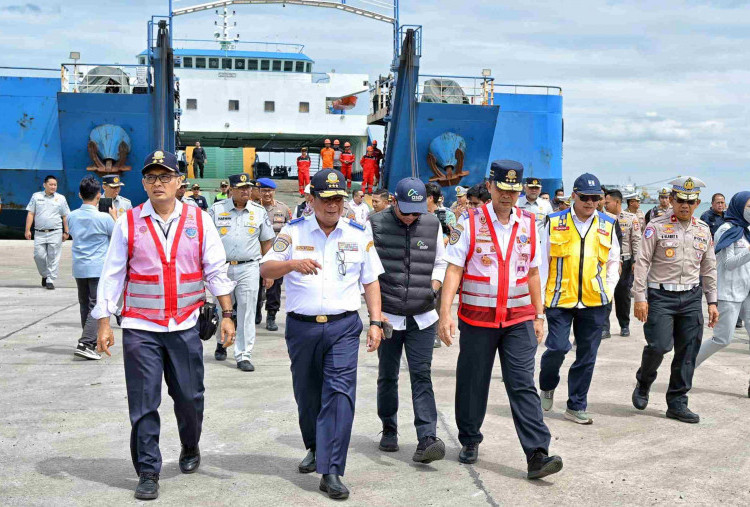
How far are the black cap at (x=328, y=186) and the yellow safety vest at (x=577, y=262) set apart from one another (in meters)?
2.05

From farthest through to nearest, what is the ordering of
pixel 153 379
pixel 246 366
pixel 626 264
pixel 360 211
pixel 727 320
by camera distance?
1. pixel 360 211
2. pixel 626 264
3. pixel 246 366
4. pixel 727 320
5. pixel 153 379

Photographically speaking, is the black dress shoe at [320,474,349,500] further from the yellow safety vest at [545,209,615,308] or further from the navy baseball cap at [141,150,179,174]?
the yellow safety vest at [545,209,615,308]

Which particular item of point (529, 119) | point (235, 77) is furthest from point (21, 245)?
point (529, 119)

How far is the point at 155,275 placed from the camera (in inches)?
182

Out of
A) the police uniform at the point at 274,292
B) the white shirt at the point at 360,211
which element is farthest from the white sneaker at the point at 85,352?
the white shirt at the point at 360,211

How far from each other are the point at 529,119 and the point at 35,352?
1650 centimetres

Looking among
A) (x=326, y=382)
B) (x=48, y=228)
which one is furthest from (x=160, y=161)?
(x=48, y=228)

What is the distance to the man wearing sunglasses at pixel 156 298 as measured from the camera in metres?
4.56

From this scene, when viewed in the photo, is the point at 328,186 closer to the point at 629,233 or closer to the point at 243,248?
the point at 243,248

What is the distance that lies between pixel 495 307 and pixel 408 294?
564 millimetres

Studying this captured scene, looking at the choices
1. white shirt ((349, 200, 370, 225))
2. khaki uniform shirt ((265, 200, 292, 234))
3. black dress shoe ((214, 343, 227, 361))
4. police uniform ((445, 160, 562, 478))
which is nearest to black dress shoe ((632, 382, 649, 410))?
police uniform ((445, 160, 562, 478))

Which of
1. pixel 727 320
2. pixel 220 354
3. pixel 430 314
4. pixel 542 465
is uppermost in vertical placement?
pixel 430 314

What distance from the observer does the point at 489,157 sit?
21.8m

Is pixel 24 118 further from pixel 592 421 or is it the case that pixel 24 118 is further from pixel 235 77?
pixel 592 421
